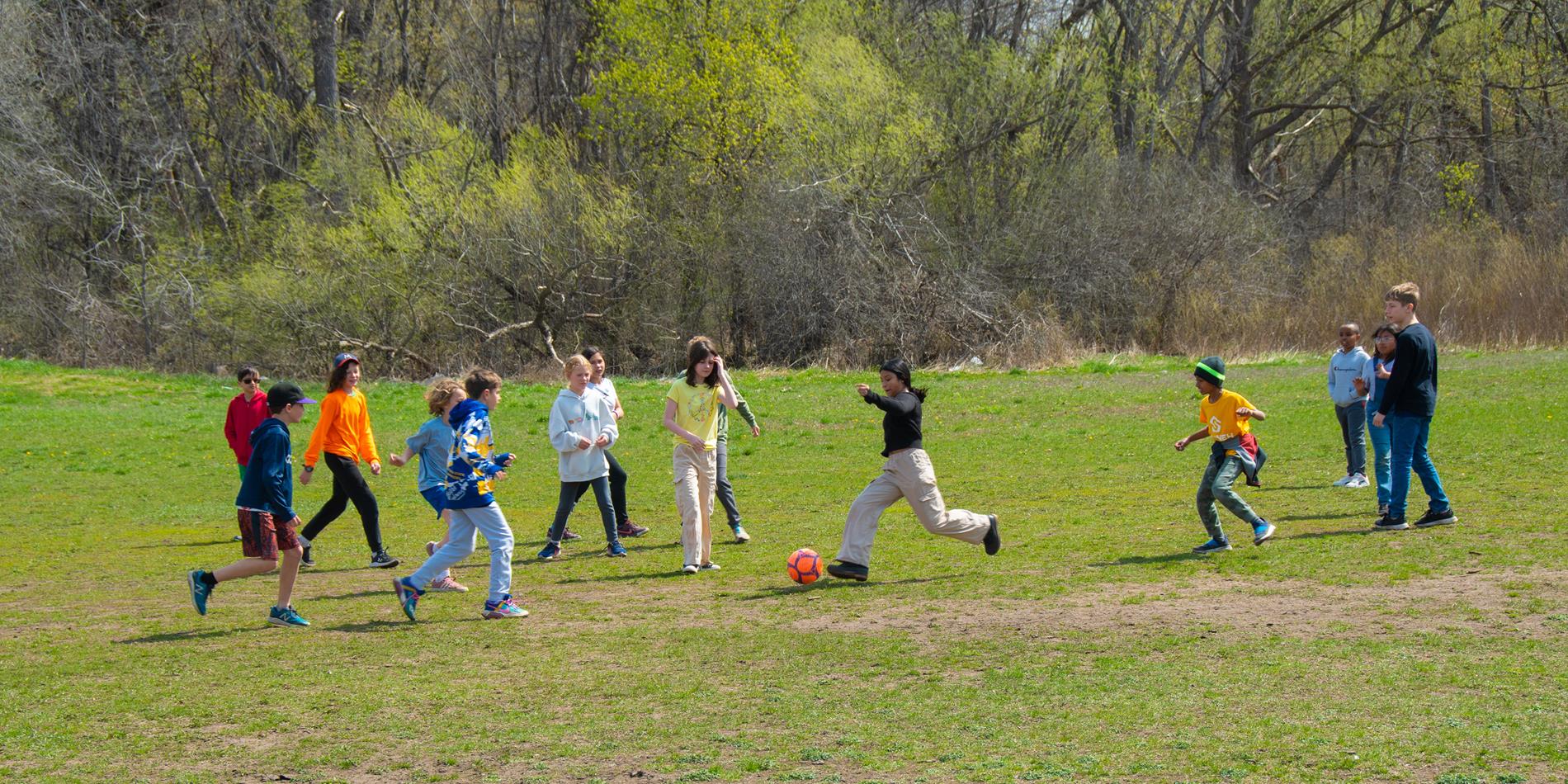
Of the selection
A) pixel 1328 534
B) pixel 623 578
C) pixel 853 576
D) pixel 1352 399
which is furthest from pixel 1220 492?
pixel 1352 399

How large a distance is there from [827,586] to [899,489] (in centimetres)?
84

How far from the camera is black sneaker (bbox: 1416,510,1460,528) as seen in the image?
34.0ft

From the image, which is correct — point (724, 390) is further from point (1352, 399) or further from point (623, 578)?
point (1352, 399)

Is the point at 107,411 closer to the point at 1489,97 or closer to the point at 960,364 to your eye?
the point at 960,364

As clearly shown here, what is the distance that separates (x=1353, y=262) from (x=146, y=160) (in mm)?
31860

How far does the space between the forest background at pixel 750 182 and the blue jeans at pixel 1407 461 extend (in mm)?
19898

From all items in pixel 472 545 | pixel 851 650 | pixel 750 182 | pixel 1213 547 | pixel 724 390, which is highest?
pixel 750 182

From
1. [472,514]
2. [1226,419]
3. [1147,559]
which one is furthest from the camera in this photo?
[1147,559]

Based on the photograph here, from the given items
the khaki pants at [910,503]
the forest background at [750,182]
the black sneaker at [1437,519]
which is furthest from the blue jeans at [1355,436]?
the forest background at [750,182]

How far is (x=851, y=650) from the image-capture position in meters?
7.29

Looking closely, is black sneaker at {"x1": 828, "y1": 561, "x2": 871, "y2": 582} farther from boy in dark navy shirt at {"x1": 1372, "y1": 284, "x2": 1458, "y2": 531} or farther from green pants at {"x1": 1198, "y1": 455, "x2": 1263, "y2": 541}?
boy in dark navy shirt at {"x1": 1372, "y1": 284, "x2": 1458, "y2": 531}

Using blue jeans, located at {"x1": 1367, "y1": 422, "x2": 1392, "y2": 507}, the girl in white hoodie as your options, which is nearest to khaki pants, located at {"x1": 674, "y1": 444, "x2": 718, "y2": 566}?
the girl in white hoodie

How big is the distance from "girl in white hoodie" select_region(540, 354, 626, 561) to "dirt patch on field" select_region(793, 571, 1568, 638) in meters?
2.82

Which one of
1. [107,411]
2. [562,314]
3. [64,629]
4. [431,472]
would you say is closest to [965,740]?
[431,472]
